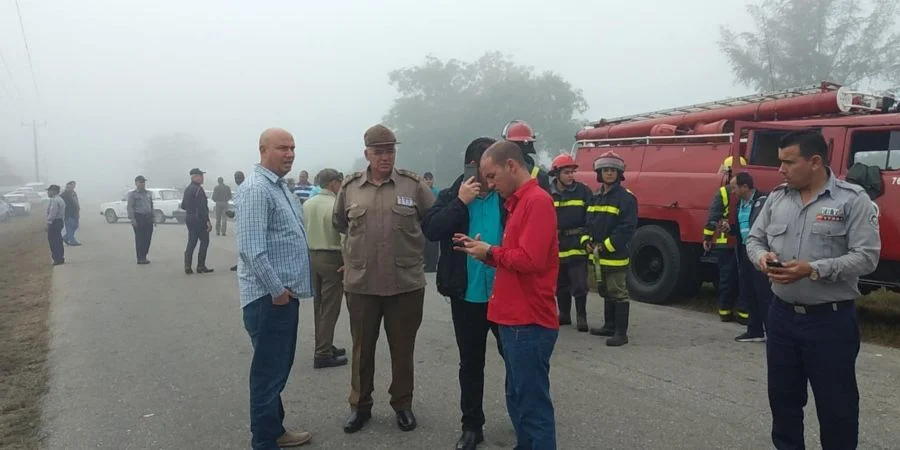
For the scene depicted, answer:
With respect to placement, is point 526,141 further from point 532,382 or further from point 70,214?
point 70,214

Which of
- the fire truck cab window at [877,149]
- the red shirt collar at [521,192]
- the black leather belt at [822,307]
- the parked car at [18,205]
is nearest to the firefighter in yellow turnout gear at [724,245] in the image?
the fire truck cab window at [877,149]

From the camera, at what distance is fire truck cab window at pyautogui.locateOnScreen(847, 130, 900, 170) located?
246 inches

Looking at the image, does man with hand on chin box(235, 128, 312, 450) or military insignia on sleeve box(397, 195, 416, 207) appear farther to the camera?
military insignia on sleeve box(397, 195, 416, 207)

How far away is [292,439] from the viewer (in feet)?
12.9

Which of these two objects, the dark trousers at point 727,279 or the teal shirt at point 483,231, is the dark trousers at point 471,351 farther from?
the dark trousers at point 727,279

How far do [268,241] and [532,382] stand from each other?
164 cm

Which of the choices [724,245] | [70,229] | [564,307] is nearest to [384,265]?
[564,307]

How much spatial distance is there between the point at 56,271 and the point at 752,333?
12182 millimetres

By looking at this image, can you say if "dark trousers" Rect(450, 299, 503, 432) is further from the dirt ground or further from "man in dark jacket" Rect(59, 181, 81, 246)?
"man in dark jacket" Rect(59, 181, 81, 246)

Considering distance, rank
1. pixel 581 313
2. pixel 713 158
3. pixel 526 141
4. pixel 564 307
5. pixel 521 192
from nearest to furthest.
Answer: pixel 521 192 → pixel 526 141 → pixel 581 313 → pixel 564 307 → pixel 713 158

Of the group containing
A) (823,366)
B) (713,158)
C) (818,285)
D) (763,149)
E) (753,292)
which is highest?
(763,149)

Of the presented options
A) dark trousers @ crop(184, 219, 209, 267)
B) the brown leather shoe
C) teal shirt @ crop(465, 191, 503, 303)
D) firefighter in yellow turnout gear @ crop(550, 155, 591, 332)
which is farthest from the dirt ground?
firefighter in yellow turnout gear @ crop(550, 155, 591, 332)

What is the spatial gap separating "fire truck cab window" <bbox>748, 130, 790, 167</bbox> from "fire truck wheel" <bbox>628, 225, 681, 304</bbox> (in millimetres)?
1378

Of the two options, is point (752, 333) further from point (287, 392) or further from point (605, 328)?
point (287, 392)
